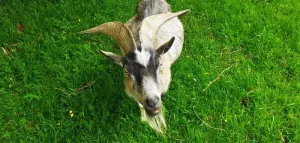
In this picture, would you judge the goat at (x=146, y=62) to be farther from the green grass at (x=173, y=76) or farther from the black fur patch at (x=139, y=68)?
the green grass at (x=173, y=76)

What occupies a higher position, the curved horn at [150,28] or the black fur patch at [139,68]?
the curved horn at [150,28]

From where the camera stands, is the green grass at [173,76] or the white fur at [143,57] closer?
the white fur at [143,57]

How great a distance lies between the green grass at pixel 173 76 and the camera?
224 inches

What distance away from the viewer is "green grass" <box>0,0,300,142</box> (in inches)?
224

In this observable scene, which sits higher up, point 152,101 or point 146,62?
point 146,62

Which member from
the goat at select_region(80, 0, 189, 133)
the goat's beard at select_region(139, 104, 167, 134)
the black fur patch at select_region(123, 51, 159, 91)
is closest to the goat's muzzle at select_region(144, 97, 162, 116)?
the goat at select_region(80, 0, 189, 133)

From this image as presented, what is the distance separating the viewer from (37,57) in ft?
22.3

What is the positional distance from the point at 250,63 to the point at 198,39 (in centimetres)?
96

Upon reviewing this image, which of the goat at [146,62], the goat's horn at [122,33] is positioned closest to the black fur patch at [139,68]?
the goat at [146,62]

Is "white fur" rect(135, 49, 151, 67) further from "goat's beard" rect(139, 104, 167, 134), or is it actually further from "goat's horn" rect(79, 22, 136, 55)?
"goat's beard" rect(139, 104, 167, 134)

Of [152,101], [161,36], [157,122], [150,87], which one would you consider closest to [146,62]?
[150,87]

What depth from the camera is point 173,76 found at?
20.7ft

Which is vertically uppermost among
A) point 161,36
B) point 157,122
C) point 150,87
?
point 150,87

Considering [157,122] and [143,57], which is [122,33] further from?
[157,122]
